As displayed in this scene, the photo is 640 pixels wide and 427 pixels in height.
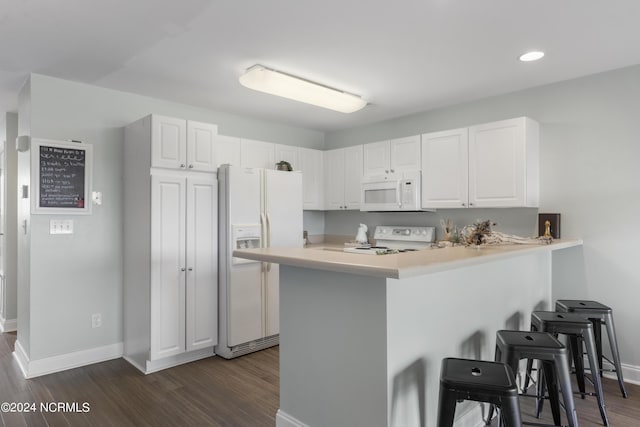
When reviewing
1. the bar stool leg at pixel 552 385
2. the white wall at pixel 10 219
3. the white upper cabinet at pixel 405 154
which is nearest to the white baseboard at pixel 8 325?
the white wall at pixel 10 219

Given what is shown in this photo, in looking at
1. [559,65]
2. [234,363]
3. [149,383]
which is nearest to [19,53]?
[149,383]

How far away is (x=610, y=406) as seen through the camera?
104 inches

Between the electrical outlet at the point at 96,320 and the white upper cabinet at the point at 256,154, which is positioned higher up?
the white upper cabinet at the point at 256,154

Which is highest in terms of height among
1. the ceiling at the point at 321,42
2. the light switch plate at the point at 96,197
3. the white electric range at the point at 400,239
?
the ceiling at the point at 321,42

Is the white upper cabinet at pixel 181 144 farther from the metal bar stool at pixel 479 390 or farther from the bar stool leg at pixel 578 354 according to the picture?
the bar stool leg at pixel 578 354

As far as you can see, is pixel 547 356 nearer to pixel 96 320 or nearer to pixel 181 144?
pixel 181 144

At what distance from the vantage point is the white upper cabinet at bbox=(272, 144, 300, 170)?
184 inches

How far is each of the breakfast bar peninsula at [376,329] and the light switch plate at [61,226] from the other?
6.75ft

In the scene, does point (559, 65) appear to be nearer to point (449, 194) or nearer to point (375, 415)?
point (449, 194)

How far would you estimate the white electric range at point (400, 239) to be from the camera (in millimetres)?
4234

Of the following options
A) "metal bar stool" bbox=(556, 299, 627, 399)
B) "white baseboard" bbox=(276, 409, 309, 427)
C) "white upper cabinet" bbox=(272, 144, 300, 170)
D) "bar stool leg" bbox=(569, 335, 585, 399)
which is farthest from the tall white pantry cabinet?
"metal bar stool" bbox=(556, 299, 627, 399)

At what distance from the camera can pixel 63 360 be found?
3.26 metres

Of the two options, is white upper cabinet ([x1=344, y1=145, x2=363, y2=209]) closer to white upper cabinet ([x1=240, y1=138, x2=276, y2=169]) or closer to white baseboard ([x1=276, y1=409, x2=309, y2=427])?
white upper cabinet ([x1=240, y1=138, x2=276, y2=169])

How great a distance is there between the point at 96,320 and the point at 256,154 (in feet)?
7.53
